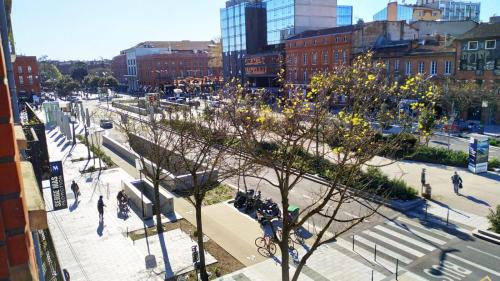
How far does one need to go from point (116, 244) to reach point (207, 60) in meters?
91.9

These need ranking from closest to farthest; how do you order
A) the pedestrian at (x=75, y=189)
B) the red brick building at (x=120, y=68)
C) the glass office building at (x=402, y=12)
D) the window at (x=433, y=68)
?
the pedestrian at (x=75, y=189) < the window at (x=433, y=68) < the glass office building at (x=402, y=12) < the red brick building at (x=120, y=68)

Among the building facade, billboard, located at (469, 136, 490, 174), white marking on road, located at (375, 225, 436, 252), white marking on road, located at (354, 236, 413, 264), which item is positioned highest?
the building facade

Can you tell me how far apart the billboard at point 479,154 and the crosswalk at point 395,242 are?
374 inches

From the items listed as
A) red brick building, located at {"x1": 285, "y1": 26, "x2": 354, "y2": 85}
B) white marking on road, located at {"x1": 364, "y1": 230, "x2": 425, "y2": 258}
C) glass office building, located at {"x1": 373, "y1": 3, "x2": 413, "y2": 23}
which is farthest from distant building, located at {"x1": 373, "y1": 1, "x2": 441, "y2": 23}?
white marking on road, located at {"x1": 364, "y1": 230, "x2": 425, "y2": 258}

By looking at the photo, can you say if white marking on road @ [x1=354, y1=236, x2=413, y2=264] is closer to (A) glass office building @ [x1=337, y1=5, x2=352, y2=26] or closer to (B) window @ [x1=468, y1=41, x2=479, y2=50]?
(B) window @ [x1=468, y1=41, x2=479, y2=50]

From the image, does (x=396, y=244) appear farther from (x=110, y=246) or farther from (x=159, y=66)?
(x=159, y=66)

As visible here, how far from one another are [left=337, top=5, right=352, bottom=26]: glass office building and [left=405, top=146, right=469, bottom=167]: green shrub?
2278 inches

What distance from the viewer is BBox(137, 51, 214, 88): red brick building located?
99125 mm

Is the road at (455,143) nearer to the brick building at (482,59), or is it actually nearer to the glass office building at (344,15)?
the brick building at (482,59)

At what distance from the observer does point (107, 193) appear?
24.8 metres

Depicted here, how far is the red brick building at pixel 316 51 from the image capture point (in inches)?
2117

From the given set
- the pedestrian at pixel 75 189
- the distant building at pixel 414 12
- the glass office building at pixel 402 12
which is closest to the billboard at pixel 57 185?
the pedestrian at pixel 75 189

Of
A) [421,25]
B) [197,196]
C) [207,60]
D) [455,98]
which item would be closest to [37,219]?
[197,196]

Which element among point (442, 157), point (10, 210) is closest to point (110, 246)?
point (10, 210)
